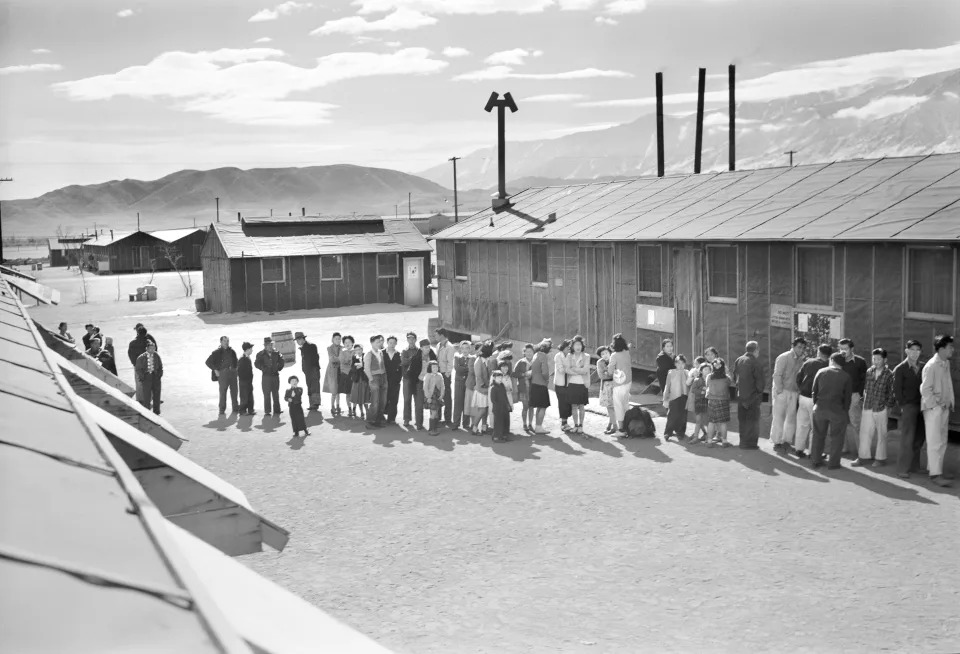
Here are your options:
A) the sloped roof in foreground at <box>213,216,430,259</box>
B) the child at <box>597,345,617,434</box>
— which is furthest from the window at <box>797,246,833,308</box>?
the sloped roof in foreground at <box>213,216,430,259</box>

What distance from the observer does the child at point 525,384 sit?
18312 mm

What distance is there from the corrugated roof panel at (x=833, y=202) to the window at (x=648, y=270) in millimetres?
3746

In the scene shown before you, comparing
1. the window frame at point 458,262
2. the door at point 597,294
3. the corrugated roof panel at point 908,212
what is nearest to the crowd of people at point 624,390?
the corrugated roof panel at point 908,212

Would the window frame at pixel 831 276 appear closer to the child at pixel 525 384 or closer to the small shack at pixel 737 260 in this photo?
the small shack at pixel 737 260

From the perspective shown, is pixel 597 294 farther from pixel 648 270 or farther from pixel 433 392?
pixel 433 392

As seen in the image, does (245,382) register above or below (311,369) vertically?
below

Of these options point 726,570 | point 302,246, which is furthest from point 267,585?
point 302,246

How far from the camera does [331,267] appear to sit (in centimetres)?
4584

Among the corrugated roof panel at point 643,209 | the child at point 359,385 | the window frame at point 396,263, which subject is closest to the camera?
the child at point 359,385

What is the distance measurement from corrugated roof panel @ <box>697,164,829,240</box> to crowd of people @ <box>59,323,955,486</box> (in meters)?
3.27

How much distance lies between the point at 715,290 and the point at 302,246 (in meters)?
28.4

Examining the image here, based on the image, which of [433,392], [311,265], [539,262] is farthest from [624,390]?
[311,265]

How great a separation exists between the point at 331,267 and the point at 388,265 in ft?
A: 10.2

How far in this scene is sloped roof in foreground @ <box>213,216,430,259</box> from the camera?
4453 centimetres
